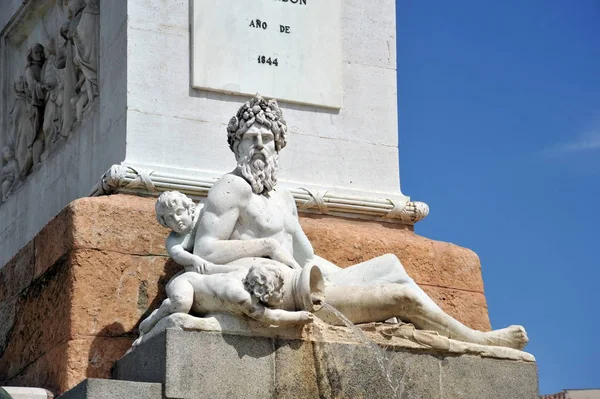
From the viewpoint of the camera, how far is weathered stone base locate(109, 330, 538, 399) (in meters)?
12.2

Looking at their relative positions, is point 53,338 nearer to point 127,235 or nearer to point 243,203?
point 127,235

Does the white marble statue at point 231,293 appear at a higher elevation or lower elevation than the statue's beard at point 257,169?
lower

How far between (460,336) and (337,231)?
1800 millimetres

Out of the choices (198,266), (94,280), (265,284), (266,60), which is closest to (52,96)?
(266,60)

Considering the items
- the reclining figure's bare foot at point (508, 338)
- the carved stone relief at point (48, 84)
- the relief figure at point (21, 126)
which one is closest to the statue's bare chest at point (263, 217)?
the reclining figure's bare foot at point (508, 338)

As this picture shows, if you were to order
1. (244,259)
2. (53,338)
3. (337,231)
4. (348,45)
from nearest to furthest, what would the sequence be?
1. (244,259)
2. (53,338)
3. (337,231)
4. (348,45)

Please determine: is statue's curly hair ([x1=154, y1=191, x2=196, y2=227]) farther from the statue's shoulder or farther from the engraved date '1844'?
the engraved date '1844'

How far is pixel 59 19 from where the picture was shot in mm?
17016

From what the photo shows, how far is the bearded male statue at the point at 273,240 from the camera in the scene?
43.4 ft

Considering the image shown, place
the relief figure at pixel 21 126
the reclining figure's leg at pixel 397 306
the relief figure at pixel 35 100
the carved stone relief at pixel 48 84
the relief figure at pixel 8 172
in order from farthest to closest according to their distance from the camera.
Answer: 1. the relief figure at pixel 8 172
2. the relief figure at pixel 21 126
3. the relief figure at pixel 35 100
4. the carved stone relief at pixel 48 84
5. the reclining figure's leg at pixel 397 306

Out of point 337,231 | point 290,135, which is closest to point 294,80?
point 290,135

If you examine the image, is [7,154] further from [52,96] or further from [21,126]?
[52,96]

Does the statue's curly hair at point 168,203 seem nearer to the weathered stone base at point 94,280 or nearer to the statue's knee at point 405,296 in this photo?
the weathered stone base at point 94,280

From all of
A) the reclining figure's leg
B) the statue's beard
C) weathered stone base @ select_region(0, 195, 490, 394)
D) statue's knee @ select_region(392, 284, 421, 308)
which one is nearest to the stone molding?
weathered stone base @ select_region(0, 195, 490, 394)
